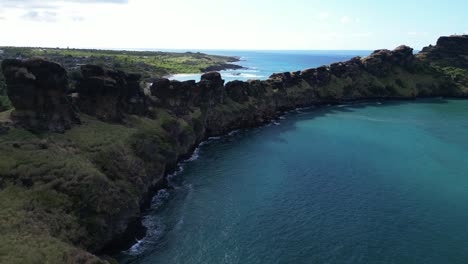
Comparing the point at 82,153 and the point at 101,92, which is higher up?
the point at 101,92

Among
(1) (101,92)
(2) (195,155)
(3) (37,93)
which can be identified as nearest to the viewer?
(3) (37,93)

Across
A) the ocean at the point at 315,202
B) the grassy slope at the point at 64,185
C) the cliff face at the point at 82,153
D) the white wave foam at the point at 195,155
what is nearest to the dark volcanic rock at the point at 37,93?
the cliff face at the point at 82,153

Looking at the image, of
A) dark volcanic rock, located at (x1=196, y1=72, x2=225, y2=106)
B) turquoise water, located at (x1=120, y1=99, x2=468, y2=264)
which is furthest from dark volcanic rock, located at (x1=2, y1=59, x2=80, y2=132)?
dark volcanic rock, located at (x1=196, y1=72, x2=225, y2=106)

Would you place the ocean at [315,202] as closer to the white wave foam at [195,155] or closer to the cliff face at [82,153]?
the white wave foam at [195,155]

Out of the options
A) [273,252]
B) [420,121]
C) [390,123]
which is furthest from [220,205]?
[420,121]

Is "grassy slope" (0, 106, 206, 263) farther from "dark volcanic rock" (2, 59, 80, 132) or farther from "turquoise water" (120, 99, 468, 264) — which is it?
"turquoise water" (120, 99, 468, 264)

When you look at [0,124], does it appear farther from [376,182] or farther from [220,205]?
[376,182]

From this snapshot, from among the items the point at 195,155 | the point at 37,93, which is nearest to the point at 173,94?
the point at 195,155

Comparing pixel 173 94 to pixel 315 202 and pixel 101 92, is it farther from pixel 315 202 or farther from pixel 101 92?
pixel 315 202
